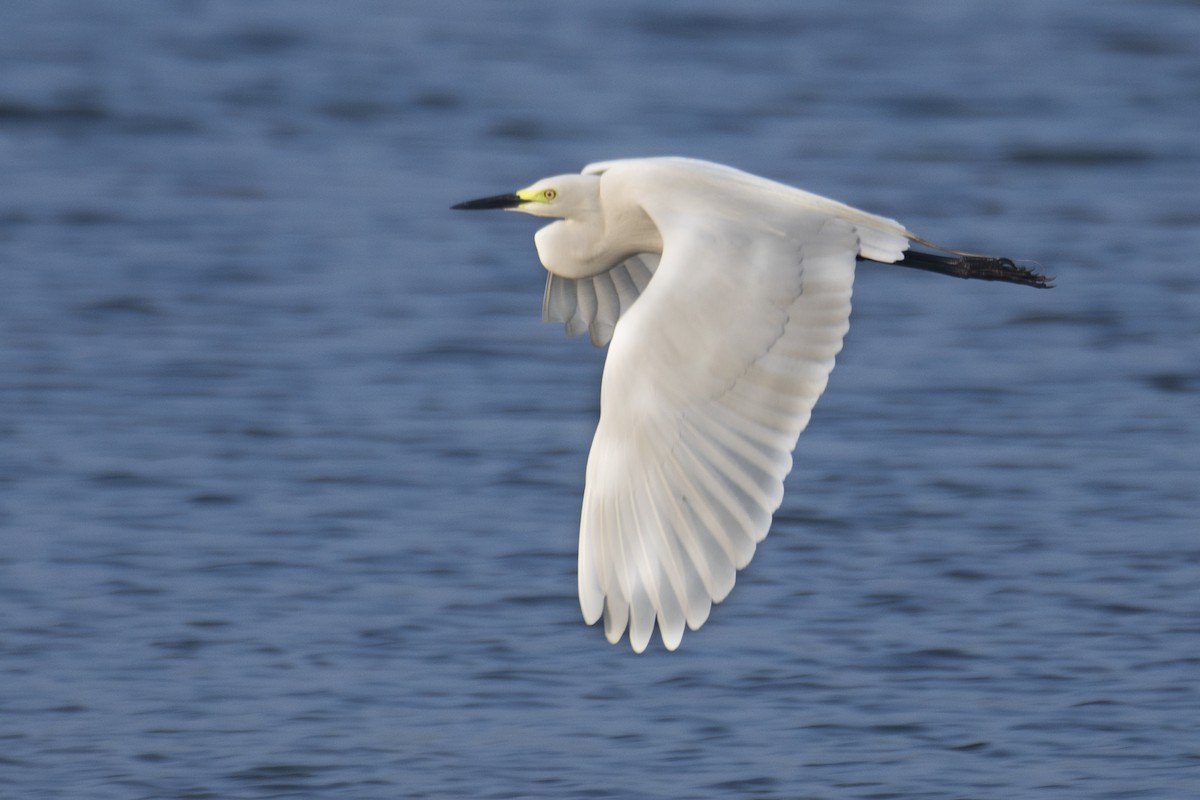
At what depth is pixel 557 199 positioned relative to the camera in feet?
16.1

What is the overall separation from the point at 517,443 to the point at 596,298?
1.70m

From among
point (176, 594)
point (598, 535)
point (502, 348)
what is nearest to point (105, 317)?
point (502, 348)

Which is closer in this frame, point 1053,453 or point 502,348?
point 1053,453

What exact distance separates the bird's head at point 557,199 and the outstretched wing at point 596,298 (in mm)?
383

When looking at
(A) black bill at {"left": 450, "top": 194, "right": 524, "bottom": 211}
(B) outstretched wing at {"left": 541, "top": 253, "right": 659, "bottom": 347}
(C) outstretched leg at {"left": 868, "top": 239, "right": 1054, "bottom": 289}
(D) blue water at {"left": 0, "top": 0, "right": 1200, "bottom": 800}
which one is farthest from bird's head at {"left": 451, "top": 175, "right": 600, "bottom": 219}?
(D) blue water at {"left": 0, "top": 0, "right": 1200, "bottom": 800}

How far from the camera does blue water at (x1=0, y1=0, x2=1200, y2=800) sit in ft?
16.7

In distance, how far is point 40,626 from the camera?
566cm

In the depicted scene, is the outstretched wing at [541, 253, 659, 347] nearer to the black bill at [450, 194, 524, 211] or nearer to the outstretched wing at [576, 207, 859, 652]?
the black bill at [450, 194, 524, 211]

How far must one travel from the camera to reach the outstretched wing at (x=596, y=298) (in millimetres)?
5332

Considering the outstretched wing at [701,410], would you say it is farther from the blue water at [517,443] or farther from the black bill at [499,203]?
the blue water at [517,443]

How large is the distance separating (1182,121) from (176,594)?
708 centimetres

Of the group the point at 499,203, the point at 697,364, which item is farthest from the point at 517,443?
the point at 697,364

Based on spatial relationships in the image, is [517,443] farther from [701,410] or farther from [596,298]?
[701,410]

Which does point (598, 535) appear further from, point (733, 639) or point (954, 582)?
point (954, 582)
